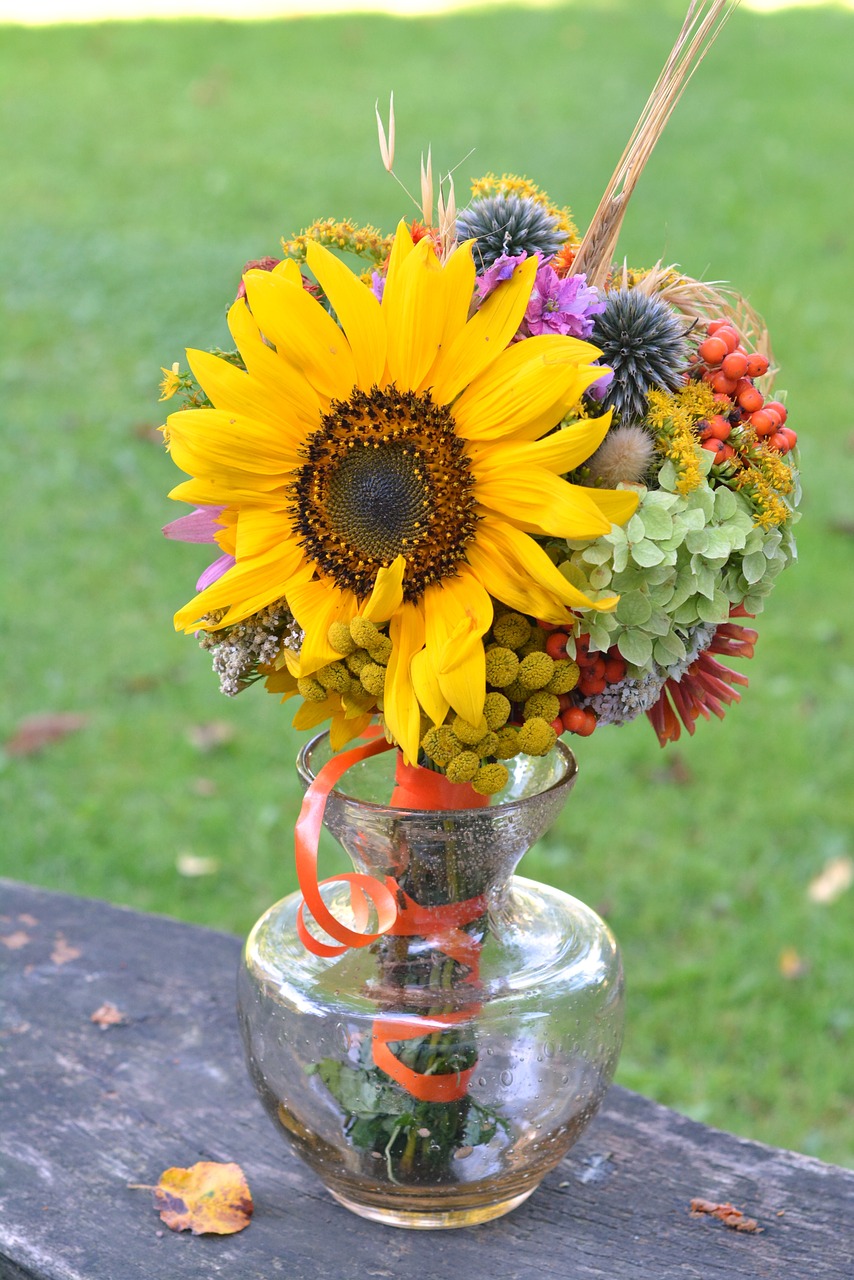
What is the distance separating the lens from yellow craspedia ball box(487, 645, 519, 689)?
1.06 m

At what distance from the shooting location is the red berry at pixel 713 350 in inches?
43.4

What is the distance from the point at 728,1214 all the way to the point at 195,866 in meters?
1.72

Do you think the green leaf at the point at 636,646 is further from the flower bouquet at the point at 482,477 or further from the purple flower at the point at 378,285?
the purple flower at the point at 378,285

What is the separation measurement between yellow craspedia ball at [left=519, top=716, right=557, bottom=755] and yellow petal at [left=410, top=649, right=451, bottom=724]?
0.22 ft

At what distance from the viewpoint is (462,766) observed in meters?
1.06

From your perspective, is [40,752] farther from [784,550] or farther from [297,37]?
[297,37]

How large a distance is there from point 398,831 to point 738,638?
35cm

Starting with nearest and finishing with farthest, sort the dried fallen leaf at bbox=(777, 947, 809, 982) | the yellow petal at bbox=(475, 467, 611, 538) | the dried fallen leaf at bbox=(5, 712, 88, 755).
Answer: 1. the yellow petal at bbox=(475, 467, 611, 538)
2. the dried fallen leaf at bbox=(777, 947, 809, 982)
3. the dried fallen leaf at bbox=(5, 712, 88, 755)

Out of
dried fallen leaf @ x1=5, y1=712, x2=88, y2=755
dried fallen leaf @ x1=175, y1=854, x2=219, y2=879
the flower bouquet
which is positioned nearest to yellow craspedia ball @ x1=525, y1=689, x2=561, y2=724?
the flower bouquet

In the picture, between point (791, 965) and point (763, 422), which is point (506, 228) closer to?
point (763, 422)

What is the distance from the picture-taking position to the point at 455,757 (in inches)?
41.9

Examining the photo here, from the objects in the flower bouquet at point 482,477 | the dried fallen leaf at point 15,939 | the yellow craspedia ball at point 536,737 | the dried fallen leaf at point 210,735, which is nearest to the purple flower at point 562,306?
the flower bouquet at point 482,477

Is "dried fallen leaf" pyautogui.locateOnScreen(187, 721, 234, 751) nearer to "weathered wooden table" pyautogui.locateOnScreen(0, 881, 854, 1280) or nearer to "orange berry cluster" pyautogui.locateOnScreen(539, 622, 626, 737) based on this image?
"weathered wooden table" pyautogui.locateOnScreen(0, 881, 854, 1280)

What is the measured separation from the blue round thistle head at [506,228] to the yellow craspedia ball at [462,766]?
1.33 ft
